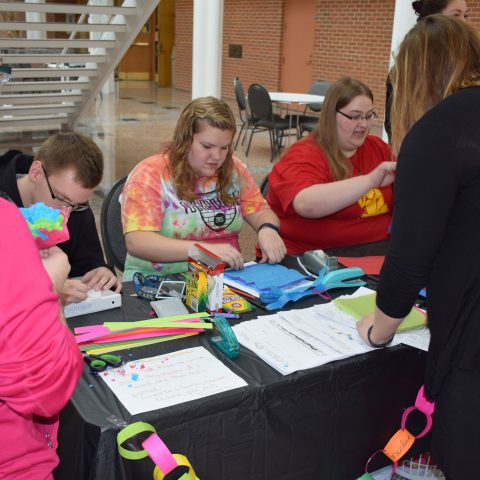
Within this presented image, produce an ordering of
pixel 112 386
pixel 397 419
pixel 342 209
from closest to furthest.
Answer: pixel 112 386 < pixel 397 419 < pixel 342 209

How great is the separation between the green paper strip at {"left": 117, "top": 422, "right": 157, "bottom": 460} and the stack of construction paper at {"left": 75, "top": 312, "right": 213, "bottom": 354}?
0.31 m

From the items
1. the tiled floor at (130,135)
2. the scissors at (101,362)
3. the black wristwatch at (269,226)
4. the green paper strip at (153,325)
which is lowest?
the tiled floor at (130,135)

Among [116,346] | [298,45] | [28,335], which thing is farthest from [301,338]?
[298,45]

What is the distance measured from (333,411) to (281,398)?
0.63ft

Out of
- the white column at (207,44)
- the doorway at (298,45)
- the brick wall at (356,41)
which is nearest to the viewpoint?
the white column at (207,44)

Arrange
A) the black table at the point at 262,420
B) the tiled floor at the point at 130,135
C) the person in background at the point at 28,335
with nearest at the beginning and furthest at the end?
the person in background at the point at 28,335 < the black table at the point at 262,420 < the tiled floor at the point at 130,135

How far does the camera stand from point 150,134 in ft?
28.5

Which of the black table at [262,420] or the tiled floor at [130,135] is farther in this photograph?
the tiled floor at [130,135]

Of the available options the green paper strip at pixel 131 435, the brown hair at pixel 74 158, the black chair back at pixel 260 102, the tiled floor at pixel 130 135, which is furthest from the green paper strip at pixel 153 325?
the black chair back at pixel 260 102

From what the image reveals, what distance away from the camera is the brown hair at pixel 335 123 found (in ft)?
7.50

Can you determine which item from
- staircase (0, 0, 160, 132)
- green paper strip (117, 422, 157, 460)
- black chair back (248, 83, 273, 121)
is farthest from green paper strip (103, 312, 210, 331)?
black chair back (248, 83, 273, 121)

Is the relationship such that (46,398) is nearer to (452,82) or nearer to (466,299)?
(466,299)

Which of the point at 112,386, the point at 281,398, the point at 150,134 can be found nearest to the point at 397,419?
the point at 281,398

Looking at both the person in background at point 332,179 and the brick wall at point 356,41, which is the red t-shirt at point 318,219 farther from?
the brick wall at point 356,41
